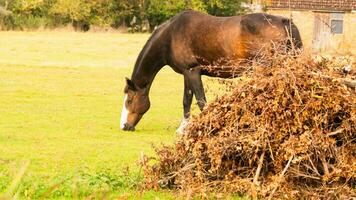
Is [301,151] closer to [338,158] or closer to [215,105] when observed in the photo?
[338,158]

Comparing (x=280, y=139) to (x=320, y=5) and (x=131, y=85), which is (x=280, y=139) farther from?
(x=320, y=5)

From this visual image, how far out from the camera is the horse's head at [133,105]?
16969 mm

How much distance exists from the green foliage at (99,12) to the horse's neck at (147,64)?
4904 centimetres

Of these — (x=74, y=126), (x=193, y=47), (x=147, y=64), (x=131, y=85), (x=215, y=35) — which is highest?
(x=215, y=35)

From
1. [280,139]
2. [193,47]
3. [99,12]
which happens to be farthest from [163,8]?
[280,139]

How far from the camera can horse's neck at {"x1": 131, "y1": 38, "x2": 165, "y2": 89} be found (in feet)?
55.2

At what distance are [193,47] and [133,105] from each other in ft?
5.36

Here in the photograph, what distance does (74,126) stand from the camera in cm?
1742

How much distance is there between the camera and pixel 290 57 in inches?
407

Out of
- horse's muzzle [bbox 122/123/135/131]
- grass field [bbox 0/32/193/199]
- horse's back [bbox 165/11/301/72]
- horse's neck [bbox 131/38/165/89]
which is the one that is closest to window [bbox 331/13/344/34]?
grass field [bbox 0/32/193/199]

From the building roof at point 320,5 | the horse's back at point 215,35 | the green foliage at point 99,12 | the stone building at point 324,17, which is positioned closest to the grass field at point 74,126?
the horse's back at point 215,35

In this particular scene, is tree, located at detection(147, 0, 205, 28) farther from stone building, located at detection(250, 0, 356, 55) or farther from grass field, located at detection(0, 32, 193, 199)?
grass field, located at detection(0, 32, 193, 199)

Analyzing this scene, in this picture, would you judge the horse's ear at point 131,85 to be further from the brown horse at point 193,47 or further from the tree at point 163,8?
the tree at point 163,8

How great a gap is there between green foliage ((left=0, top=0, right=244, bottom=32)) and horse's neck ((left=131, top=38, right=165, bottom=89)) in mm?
49044
